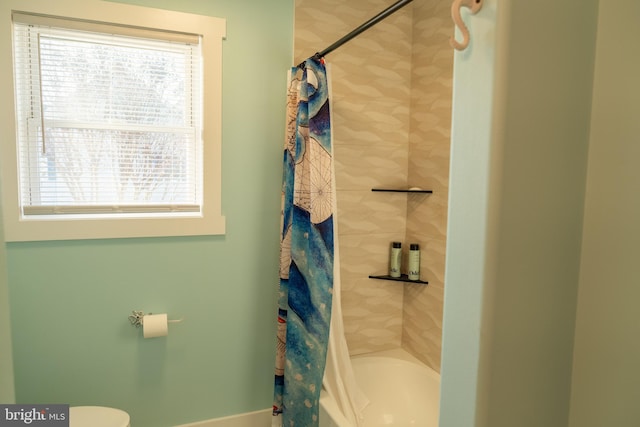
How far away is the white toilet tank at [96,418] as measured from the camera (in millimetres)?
1556

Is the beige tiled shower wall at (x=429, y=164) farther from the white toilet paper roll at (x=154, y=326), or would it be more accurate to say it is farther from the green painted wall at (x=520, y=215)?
the white toilet paper roll at (x=154, y=326)

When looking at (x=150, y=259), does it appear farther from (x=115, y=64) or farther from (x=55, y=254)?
(x=115, y=64)

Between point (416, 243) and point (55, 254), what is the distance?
6.32 ft

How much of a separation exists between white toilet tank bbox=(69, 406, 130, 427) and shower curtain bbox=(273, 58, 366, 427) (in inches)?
29.6

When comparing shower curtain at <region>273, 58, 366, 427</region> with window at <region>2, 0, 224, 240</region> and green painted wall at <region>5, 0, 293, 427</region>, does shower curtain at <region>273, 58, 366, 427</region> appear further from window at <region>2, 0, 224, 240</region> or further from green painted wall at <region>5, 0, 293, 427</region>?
window at <region>2, 0, 224, 240</region>

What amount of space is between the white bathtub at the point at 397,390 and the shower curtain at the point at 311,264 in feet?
0.88

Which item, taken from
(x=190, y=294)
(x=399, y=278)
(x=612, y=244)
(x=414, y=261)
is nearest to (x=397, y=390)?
(x=399, y=278)

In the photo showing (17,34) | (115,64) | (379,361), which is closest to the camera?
(17,34)

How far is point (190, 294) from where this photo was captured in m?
2.04

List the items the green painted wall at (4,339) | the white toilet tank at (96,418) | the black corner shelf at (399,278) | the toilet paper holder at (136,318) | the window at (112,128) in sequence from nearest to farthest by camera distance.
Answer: the green painted wall at (4,339) → the white toilet tank at (96,418) → the window at (112,128) → the toilet paper holder at (136,318) → the black corner shelf at (399,278)

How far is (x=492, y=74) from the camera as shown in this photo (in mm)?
698

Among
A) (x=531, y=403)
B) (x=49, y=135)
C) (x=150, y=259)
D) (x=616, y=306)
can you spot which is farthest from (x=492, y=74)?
(x=49, y=135)

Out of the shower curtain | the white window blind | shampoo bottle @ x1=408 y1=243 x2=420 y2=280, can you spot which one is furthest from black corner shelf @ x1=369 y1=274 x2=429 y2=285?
the white window blind

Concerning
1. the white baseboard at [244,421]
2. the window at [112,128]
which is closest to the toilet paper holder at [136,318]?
the window at [112,128]
